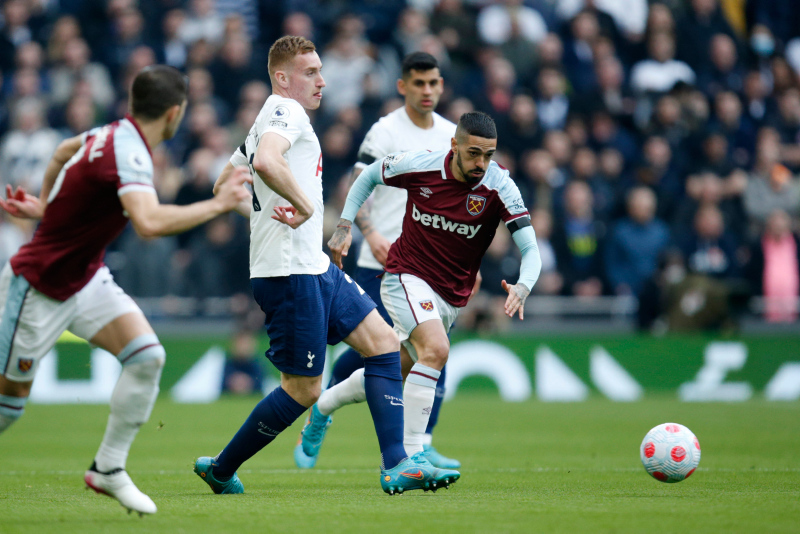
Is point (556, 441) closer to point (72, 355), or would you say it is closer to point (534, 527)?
point (534, 527)

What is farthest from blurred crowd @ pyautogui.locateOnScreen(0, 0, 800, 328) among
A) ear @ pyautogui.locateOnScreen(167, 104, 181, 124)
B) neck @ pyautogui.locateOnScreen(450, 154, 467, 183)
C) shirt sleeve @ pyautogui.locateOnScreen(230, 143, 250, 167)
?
ear @ pyautogui.locateOnScreen(167, 104, 181, 124)

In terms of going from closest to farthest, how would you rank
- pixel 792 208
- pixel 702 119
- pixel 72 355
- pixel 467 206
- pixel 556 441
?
pixel 467 206 < pixel 556 441 < pixel 72 355 < pixel 792 208 < pixel 702 119

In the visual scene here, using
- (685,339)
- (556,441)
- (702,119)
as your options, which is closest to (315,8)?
(702,119)

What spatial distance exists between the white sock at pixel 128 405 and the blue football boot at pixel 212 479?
1.08m

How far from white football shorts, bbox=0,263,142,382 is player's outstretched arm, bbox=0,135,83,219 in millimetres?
451

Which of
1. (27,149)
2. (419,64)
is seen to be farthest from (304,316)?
(27,149)

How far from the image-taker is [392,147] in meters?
8.34

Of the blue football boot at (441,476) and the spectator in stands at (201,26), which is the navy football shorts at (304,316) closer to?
the blue football boot at (441,476)

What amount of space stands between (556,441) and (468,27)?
377 inches

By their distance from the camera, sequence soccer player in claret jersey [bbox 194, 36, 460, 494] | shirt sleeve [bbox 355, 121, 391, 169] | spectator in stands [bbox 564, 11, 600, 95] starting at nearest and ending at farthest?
soccer player in claret jersey [bbox 194, 36, 460, 494] < shirt sleeve [bbox 355, 121, 391, 169] < spectator in stands [bbox 564, 11, 600, 95]

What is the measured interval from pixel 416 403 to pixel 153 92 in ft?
8.92

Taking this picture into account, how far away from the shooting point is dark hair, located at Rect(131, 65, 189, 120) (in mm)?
5332

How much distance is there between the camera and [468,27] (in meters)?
17.7

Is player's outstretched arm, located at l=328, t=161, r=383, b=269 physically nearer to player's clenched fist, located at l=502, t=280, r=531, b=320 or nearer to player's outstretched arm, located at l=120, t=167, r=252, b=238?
player's clenched fist, located at l=502, t=280, r=531, b=320
